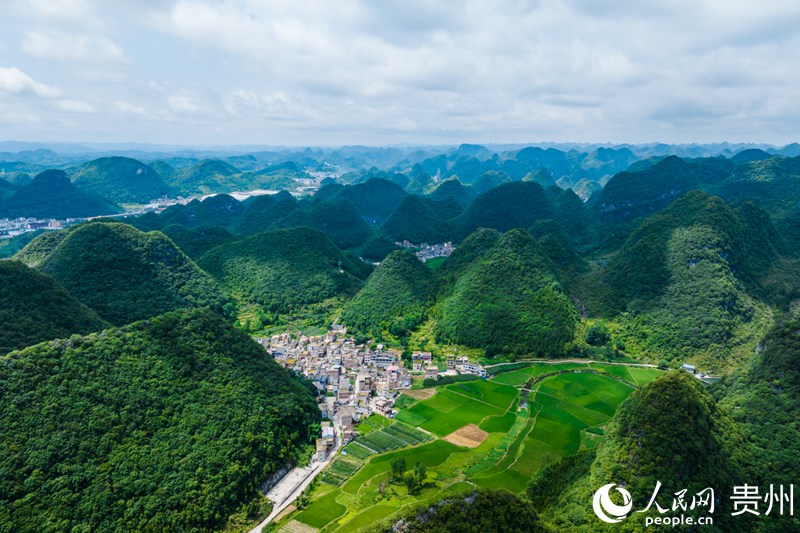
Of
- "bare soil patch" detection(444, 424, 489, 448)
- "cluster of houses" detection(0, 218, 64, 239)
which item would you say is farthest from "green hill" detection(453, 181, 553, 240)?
"cluster of houses" detection(0, 218, 64, 239)

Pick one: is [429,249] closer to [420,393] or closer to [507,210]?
[507,210]

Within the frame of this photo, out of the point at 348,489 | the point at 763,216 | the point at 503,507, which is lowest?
the point at 348,489

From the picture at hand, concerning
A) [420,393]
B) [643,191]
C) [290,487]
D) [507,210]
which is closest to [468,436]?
[420,393]

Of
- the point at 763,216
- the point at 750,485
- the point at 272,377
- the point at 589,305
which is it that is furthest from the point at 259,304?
the point at 763,216

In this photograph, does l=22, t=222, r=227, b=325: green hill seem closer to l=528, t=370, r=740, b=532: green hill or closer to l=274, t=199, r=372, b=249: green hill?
l=274, t=199, r=372, b=249: green hill

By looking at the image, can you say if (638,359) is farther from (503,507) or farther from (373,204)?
(373,204)

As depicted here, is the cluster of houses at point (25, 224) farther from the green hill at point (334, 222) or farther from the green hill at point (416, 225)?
→ the green hill at point (416, 225)
